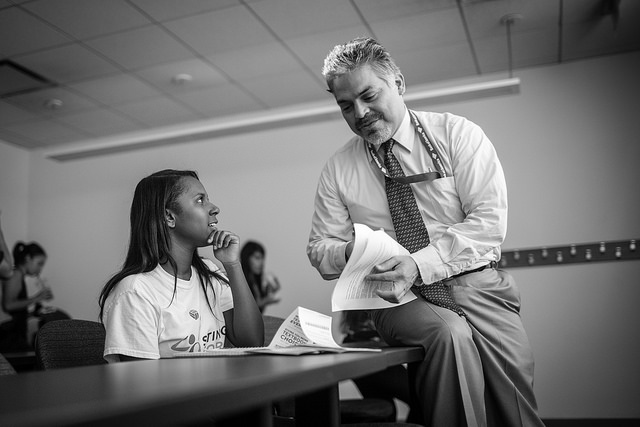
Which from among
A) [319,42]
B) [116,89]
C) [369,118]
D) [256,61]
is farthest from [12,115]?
[369,118]

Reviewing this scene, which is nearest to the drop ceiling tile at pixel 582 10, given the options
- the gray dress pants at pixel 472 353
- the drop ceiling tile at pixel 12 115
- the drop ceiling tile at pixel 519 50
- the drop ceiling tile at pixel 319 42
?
the drop ceiling tile at pixel 519 50

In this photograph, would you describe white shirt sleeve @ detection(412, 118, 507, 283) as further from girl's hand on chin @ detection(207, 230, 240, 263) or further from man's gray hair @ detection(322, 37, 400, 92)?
girl's hand on chin @ detection(207, 230, 240, 263)

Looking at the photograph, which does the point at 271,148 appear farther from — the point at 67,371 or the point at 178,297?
the point at 67,371

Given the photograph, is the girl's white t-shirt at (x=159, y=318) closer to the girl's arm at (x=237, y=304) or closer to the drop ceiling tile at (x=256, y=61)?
the girl's arm at (x=237, y=304)

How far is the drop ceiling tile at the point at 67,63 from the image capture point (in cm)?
413

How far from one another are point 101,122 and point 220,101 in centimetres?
121

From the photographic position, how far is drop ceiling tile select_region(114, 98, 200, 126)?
17.0ft

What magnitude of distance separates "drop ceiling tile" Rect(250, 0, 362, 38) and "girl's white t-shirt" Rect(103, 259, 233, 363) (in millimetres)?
2326

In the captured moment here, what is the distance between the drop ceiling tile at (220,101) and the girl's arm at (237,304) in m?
3.25

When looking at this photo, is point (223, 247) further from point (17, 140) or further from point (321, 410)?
point (17, 140)

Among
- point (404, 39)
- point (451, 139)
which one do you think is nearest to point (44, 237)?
point (404, 39)

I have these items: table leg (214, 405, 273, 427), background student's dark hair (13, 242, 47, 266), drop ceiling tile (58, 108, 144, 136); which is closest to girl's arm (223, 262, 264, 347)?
table leg (214, 405, 273, 427)

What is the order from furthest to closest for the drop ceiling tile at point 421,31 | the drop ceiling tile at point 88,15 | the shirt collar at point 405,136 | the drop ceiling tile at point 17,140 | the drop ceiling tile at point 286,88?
the drop ceiling tile at point 17,140
the drop ceiling tile at point 286,88
the drop ceiling tile at point 421,31
the drop ceiling tile at point 88,15
the shirt collar at point 405,136

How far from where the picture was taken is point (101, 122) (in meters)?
5.55
